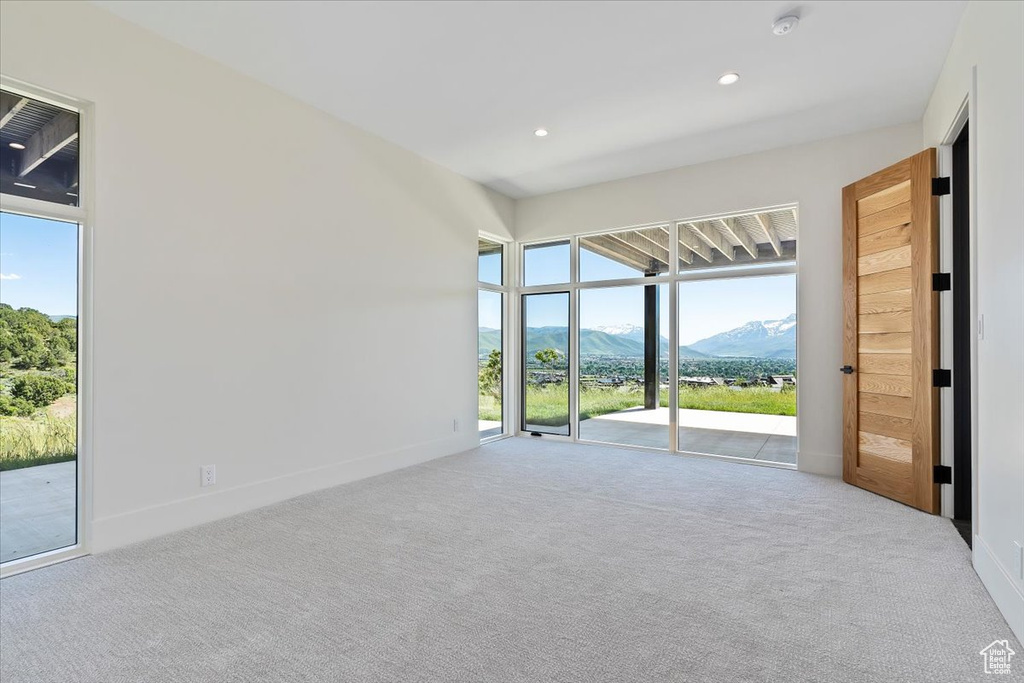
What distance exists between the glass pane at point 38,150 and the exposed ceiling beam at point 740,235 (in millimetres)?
4875

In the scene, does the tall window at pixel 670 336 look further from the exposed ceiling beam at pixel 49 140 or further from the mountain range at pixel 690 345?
the exposed ceiling beam at pixel 49 140

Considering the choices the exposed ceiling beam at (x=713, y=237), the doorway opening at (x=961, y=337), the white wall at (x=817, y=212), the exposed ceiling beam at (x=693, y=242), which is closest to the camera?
the doorway opening at (x=961, y=337)

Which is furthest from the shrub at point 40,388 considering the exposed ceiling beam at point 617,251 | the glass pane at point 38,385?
the exposed ceiling beam at point 617,251

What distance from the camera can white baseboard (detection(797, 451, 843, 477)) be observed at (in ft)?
14.0

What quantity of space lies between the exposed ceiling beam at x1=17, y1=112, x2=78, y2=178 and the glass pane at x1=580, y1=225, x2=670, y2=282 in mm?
4391

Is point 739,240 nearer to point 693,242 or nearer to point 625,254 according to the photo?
point 693,242

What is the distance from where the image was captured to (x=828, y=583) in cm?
231

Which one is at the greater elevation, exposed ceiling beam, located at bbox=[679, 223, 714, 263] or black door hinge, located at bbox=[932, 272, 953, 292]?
exposed ceiling beam, located at bbox=[679, 223, 714, 263]

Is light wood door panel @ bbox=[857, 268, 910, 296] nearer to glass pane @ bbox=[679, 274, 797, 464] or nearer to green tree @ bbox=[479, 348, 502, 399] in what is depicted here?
glass pane @ bbox=[679, 274, 797, 464]

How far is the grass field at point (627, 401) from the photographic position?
15.5 feet

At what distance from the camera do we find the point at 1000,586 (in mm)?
2074

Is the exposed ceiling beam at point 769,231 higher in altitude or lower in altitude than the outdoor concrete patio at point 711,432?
higher

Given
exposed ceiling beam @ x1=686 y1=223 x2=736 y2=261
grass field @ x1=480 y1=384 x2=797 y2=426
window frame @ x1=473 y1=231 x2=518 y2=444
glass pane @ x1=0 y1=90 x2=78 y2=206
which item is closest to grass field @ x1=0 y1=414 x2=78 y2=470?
glass pane @ x1=0 y1=90 x2=78 y2=206

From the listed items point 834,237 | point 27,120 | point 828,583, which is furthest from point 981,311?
point 27,120
